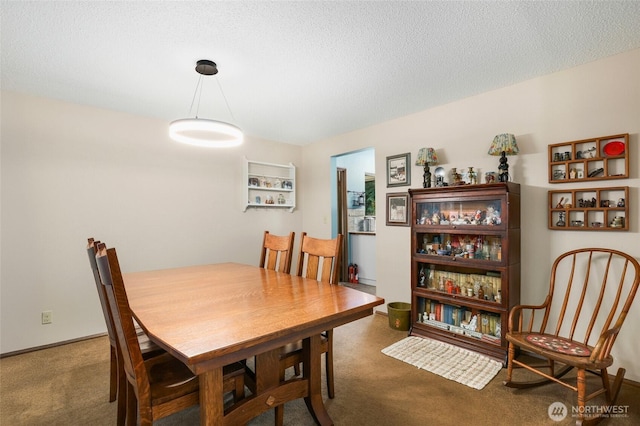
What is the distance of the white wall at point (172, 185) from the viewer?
7.63 feet

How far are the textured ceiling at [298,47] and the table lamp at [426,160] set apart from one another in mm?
503

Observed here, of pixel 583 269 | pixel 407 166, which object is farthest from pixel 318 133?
pixel 583 269

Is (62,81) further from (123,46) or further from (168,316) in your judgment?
(168,316)

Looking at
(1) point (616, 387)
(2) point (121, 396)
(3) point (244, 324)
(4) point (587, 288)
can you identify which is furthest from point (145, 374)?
(4) point (587, 288)

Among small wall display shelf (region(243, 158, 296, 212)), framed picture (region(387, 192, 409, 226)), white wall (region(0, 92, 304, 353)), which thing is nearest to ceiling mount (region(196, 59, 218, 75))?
white wall (region(0, 92, 304, 353))

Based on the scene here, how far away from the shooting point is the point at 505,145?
8.23 ft

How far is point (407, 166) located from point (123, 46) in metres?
2.76

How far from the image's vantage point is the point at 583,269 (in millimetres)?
2338

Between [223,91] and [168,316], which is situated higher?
[223,91]

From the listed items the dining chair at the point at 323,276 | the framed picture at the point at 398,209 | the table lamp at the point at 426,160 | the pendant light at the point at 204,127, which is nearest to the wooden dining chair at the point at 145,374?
the dining chair at the point at 323,276

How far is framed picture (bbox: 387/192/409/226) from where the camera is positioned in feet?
11.5

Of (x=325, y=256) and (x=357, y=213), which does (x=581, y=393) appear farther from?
(x=357, y=213)

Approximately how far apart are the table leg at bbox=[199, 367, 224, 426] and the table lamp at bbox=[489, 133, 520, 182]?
2530mm

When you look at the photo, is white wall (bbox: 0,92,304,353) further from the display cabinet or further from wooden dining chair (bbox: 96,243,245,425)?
the display cabinet
